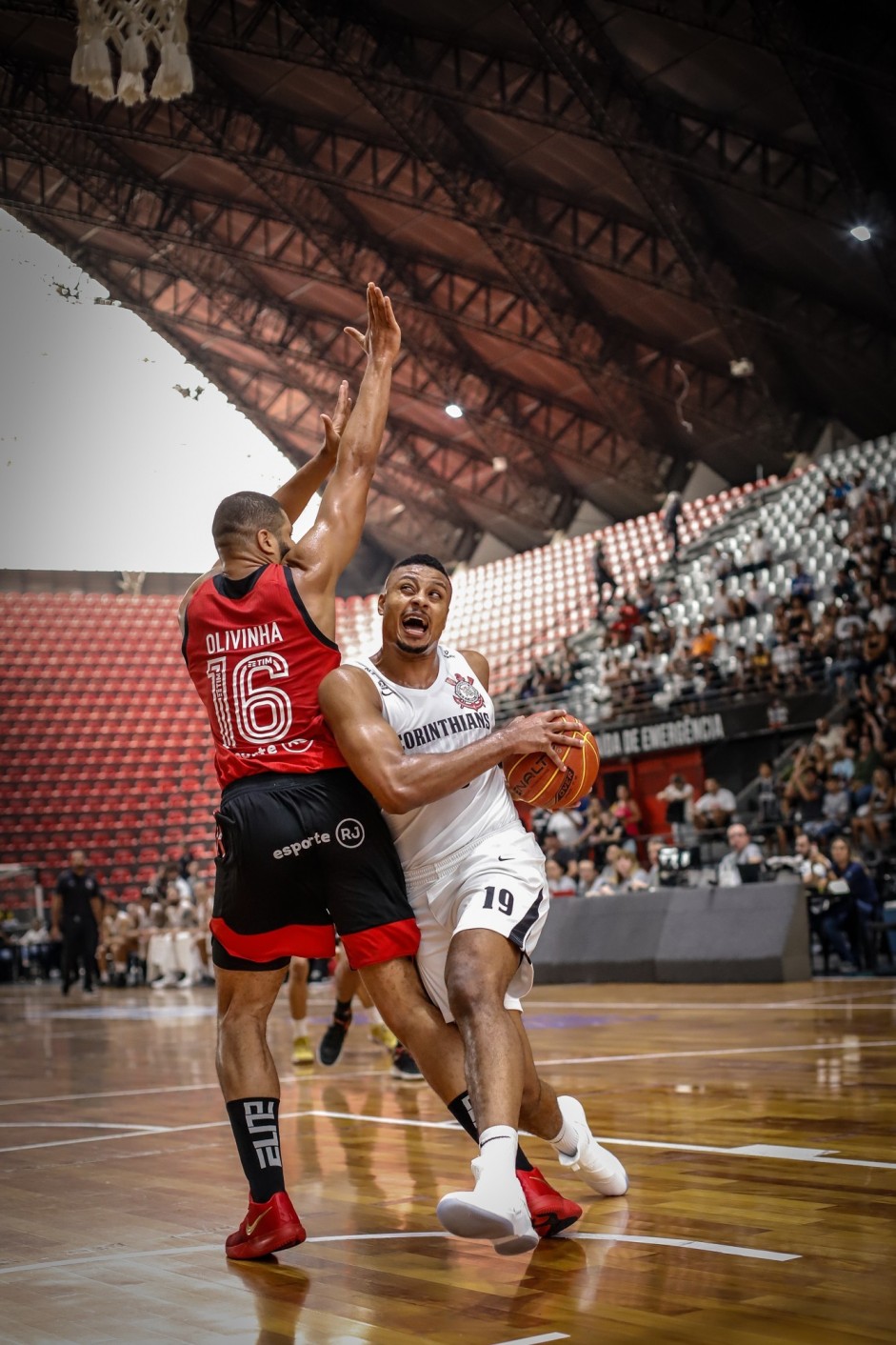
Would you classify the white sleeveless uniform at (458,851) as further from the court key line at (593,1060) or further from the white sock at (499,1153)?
the court key line at (593,1060)

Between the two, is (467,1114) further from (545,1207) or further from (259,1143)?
(259,1143)

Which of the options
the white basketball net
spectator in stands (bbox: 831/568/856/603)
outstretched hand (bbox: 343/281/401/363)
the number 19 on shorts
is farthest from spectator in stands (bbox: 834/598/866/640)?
the number 19 on shorts

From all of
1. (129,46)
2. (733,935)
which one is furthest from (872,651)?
(129,46)

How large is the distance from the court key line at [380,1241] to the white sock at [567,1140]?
0.89ft

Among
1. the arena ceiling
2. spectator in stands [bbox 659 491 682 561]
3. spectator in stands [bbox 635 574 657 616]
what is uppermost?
the arena ceiling

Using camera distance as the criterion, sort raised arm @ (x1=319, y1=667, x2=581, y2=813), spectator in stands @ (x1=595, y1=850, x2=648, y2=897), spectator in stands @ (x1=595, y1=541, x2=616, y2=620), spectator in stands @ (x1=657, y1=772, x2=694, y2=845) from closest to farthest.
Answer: raised arm @ (x1=319, y1=667, x2=581, y2=813) → spectator in stands @ (x1=595, y1=850, x2=648, y2=897) → spectator in stands @ (x1=657, y1=772, x2=694, y2=845) → spectator in stands @ (x1=595, y1=541, x2=616, y2=620)

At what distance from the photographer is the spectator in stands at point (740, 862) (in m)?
13.1

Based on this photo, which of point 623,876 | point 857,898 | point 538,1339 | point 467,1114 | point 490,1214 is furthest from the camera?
point 623,876

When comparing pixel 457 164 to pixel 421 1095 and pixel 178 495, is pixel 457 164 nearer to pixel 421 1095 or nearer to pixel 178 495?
pixel 178 495

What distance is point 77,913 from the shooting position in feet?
60.8

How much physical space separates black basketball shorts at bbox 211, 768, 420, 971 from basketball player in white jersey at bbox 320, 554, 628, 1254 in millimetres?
130

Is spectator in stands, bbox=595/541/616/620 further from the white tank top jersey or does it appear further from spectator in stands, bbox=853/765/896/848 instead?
the white tank top jersey

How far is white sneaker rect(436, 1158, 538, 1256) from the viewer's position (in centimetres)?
260

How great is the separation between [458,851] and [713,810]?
528 inches
